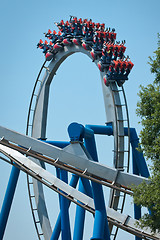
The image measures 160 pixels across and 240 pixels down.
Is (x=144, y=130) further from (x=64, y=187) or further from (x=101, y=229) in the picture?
(x=64, y=187)

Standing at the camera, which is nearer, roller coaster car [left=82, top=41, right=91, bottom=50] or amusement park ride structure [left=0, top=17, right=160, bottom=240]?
amusement park ride structure [left=0, top=17, right=160, bottom=240]

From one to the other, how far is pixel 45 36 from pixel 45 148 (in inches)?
300

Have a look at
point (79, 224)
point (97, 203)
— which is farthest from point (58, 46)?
Answer: point (97, 203)

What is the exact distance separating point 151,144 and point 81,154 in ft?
6.00

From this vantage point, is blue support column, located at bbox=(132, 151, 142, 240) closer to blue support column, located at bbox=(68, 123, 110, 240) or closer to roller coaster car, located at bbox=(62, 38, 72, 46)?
blue support column, located at bbox=(68, 123, 110, 240)

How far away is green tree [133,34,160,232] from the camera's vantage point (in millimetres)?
8312

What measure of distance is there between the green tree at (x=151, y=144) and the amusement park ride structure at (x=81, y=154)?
0.59 meters

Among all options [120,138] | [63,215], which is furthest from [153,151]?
[120,138]

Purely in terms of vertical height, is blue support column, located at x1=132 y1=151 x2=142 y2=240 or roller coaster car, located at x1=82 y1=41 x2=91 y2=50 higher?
roller coaster car, located at x1=82 y1=41 x2=91 y2=50

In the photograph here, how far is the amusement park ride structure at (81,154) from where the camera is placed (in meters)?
10.0

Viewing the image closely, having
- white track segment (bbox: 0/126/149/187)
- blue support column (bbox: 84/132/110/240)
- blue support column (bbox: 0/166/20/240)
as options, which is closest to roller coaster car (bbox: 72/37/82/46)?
blue support column (bbox: 0/166/20/240)

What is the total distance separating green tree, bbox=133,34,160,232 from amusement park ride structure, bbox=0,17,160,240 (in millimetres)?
595

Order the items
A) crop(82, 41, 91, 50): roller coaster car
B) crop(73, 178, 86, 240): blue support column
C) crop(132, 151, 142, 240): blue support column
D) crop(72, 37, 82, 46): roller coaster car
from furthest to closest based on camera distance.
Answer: crop(72, 37, 82, 46): roller coaster car < crop(82, 41, 91, 50): roller coaster car < crop(132, 151, 142, 240): blue support column < crop(73, 178, 86, 240): blue support column

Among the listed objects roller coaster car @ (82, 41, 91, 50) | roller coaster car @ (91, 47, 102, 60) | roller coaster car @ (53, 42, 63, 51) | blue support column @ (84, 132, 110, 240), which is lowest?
blue support column @ (84, 132, 110, 240)
